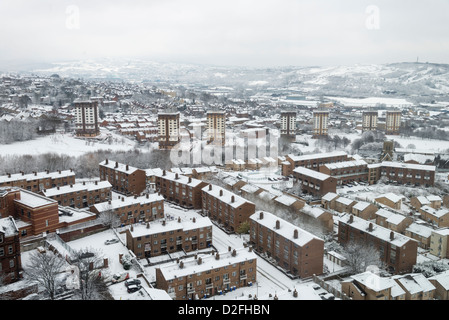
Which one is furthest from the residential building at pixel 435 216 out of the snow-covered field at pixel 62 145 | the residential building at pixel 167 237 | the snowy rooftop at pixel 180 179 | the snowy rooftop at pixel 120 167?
the snow-covered field at pixel 62 145

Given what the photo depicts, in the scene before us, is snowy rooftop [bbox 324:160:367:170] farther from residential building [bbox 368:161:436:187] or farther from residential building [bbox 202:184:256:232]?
residential building [bbox 202:184:256:232]

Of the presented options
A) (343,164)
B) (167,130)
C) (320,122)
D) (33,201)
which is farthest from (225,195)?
(320,122)

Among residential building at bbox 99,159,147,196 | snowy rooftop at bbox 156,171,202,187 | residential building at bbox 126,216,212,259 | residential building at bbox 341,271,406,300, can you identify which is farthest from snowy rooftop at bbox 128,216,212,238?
residential building at bbox 99,159,147,196

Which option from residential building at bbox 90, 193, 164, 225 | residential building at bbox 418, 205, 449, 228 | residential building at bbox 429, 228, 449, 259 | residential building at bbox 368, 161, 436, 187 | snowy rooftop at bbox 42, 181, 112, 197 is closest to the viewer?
residential building at bbox 429, 228, 449, 259

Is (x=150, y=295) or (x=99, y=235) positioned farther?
(x=99, y=235)

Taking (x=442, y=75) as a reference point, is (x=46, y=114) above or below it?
below
